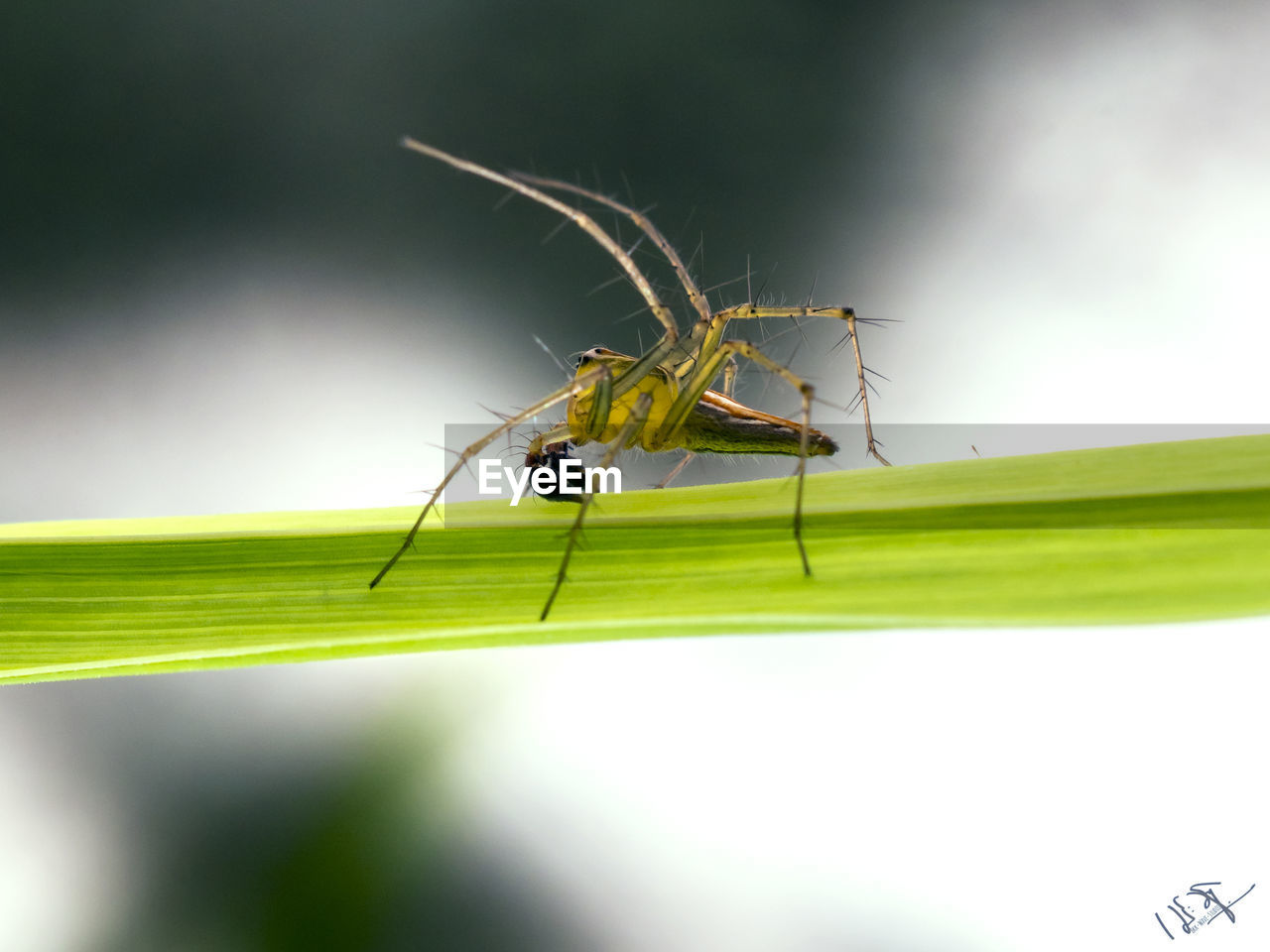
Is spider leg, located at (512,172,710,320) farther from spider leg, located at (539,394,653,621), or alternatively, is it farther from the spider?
spider leg, located at (539,394,653,621)

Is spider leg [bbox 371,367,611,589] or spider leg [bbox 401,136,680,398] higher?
spider leg [bbox 401,136,680,398]

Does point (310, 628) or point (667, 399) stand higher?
point (667, 399)

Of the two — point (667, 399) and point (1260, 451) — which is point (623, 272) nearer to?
point (667, 399)

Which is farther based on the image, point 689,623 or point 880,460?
point 880,460

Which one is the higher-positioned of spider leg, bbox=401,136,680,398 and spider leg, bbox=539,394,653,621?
spider leg, bbox=401,136,680,398

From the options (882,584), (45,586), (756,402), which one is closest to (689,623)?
(882,584)

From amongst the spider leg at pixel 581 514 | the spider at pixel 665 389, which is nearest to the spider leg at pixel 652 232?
the spider at pixel 665 389

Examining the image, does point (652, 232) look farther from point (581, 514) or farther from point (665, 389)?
point (581, 514)

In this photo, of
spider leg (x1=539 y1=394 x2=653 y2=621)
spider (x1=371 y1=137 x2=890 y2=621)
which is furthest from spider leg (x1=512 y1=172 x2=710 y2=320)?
spider leg (x1=539 y1=394 x2=653 y2=621)

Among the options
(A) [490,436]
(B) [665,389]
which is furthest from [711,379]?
(A) [490,436]

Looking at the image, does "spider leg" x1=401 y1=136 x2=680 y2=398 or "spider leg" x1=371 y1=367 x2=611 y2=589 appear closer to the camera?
"spider leg" x1=371 y1=367 x2=611 y2=589

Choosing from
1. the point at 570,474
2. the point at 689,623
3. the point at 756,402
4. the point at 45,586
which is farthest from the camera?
the point at 756,402
